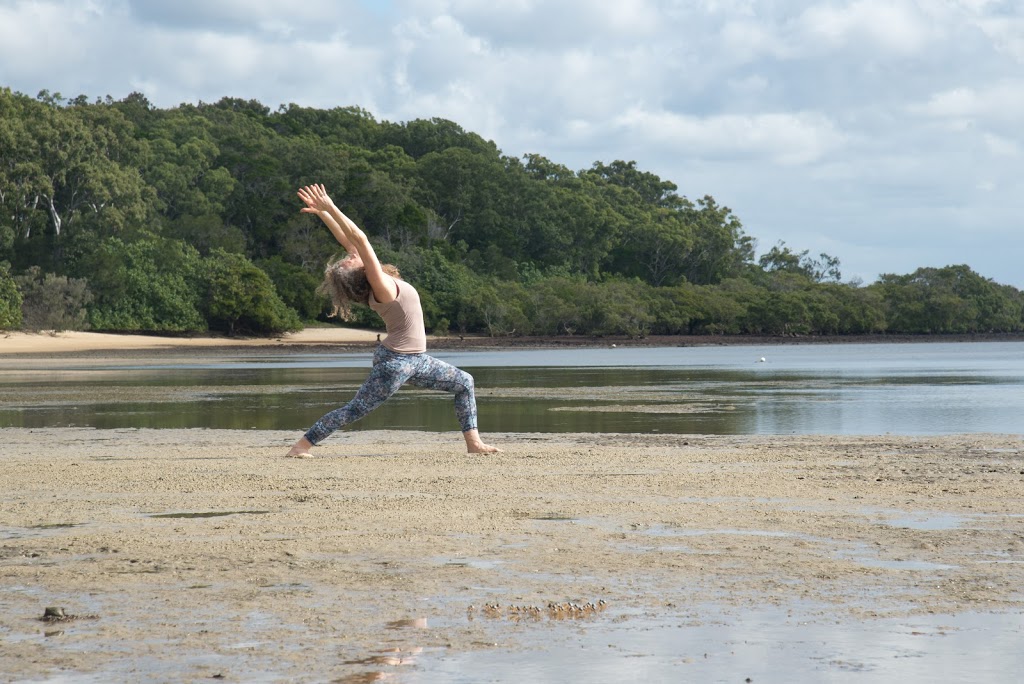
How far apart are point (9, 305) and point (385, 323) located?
58.3 m

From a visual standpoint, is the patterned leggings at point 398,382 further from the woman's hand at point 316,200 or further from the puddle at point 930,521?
the puddle at point 930,521

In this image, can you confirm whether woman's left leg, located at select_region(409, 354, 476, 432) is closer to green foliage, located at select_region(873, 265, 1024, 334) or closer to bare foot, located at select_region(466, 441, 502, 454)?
bare foot, located at select_region(466, 441, 502, 454)

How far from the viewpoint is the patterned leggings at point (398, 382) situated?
1052cm

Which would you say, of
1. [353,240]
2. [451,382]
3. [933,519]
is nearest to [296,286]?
[451,382]

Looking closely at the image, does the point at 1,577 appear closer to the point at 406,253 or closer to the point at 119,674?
the point at 119,674

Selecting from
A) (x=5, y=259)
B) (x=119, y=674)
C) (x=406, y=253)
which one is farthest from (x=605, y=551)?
(x=406, y=253)

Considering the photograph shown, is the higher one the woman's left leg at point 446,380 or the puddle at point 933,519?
the woman's left leg at point 446,380

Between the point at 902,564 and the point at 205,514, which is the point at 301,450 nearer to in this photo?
the point at 205,514

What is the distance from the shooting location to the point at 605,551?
22.1 feet

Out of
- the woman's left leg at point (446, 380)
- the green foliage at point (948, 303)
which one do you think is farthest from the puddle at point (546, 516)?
the green foliage at point (948, 303)

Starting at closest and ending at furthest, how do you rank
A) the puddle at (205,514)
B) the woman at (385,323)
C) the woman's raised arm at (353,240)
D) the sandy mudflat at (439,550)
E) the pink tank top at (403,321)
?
the sandy mudflat at (439,550) < the puddle at (205,514) < the woman's raised arm at (353,240) < the woman at (385,323) < the pink tank top at (403,321)

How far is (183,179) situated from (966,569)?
90726 mm

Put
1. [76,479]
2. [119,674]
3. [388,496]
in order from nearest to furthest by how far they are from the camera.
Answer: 1. [119,674]
2. [388,496]
3. [76,479]

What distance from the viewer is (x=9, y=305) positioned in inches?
2499
